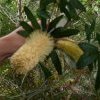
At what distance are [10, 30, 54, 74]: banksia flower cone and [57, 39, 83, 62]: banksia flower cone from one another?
3 cm

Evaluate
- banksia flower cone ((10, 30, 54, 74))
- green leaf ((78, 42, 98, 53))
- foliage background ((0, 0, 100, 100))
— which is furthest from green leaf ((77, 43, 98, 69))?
foliage background ((0, 0, 100, 100))

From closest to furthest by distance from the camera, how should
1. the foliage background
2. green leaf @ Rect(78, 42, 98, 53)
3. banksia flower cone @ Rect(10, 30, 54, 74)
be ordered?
banksia flower cone @ Rect(10, 30, 54, 74)
green leaf @ Rect(78, 42, 98, 53)
the foliage background

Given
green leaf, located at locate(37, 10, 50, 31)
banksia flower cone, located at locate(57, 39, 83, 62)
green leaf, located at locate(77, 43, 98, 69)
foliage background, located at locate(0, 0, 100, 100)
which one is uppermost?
green leaf, located at locate(37, 10, 50, 31)

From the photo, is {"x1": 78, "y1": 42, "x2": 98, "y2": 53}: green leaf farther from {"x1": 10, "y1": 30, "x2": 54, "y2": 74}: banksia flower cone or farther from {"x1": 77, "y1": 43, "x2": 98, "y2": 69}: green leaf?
{"x1": 10, "y1": 30, "x2": 54, "y2": 74}: banksia flower cone

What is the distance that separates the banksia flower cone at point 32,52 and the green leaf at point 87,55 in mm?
109

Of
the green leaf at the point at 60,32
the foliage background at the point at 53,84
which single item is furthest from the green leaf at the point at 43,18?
the foliage background at the point at 53,84

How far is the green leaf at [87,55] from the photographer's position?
1.04 metres

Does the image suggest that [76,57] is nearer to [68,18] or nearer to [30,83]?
[68,18]

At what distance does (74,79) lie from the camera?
1.70 meters

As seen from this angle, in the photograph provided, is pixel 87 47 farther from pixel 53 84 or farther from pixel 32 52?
pixel 53 84

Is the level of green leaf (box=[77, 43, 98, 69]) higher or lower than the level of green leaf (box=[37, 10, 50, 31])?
lower

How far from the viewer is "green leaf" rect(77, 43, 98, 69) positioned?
1035 millimetres

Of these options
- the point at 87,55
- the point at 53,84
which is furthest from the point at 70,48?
the point at 53,84

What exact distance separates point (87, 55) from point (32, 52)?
189 millimetres
